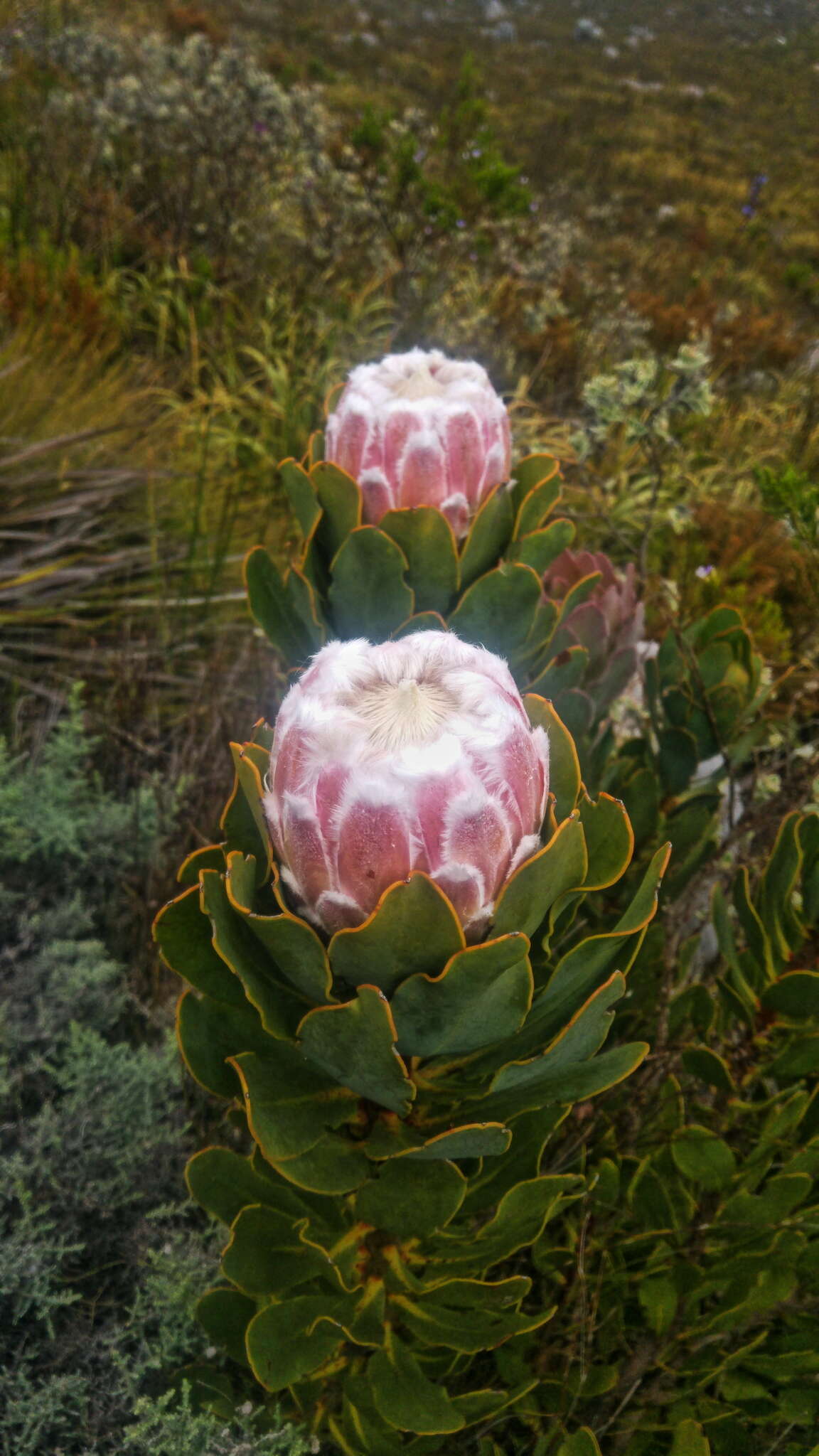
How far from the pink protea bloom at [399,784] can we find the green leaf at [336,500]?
447 millimetres

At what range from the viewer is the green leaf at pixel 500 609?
1.11m

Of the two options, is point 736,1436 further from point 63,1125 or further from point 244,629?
point 244,629

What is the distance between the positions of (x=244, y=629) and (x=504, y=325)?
3730 millimetres

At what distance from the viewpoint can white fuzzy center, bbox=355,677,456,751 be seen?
72 centimetres

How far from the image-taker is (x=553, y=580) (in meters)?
1.60

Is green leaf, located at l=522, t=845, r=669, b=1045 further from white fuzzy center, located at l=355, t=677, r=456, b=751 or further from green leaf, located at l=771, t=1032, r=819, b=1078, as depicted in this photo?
green leaf, located at l=771, t=1032, r=819, b=1078

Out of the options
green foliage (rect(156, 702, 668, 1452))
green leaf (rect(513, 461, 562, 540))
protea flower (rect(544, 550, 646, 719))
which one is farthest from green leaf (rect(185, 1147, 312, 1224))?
green leaf (rect(513, 461, 562, 540))

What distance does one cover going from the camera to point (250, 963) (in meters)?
0.78

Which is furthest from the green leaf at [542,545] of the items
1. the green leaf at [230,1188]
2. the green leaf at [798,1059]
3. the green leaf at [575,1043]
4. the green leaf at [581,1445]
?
the green leaf at [581,1445]

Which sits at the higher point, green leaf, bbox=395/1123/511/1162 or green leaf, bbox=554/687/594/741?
green leaf, bbox=554/687/594/741

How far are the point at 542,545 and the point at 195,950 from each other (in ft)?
2.33

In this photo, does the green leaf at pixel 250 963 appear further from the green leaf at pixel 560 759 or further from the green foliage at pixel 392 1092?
the green leaf at pixel 560 759

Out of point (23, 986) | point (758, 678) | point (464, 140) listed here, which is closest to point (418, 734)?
point (758, 678)

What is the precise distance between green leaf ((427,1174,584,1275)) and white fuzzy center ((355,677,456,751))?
0.50 meters
